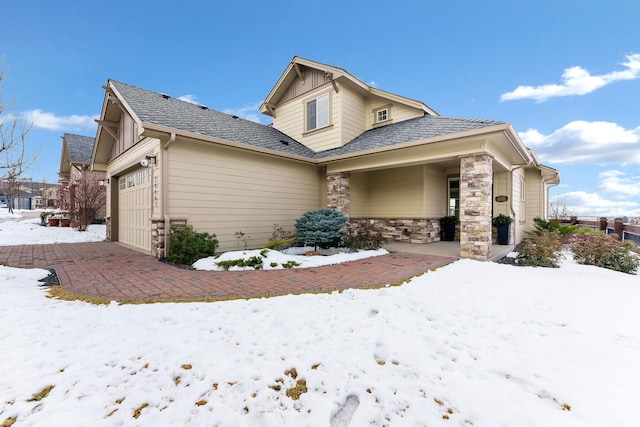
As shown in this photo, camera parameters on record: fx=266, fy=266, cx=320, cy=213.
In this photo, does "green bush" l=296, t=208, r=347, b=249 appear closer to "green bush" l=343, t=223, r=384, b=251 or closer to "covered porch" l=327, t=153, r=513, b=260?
"green bush" l=343, t=223, r=384, b=251

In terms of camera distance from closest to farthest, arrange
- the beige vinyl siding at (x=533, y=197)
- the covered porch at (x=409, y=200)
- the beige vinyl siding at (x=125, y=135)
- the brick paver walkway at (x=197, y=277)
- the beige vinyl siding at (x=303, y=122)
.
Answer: the brick paver walkway at (x=197, y=277) → the beige vinyl siding at (x=125, y=135) → the covered porch at (x=409, y=200) → the beige vinyl siding at (x=303, y=122) → the beige vinyl siding at (x=533, y=197)

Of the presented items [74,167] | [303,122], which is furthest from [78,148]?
[303,122]

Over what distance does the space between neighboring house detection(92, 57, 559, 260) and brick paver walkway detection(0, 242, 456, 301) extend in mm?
1215

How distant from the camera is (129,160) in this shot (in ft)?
28.0

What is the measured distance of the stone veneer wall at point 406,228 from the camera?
920cm

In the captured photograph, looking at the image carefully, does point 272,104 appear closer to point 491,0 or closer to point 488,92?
point 491,0

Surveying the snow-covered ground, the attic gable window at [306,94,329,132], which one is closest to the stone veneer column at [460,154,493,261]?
the snow-covered ground

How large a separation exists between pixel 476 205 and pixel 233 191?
6.27 metres

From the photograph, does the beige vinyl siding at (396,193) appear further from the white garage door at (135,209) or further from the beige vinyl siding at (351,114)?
the white garage door at (135,209)

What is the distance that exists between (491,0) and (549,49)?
300 cm

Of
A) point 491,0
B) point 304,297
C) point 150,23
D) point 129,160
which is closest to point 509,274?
point 304,297

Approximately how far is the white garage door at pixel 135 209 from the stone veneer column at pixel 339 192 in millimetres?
5491

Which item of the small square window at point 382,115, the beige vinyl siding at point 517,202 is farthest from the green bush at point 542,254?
the small square window at point 382,115

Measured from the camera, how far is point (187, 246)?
Answer: 6.04 m
